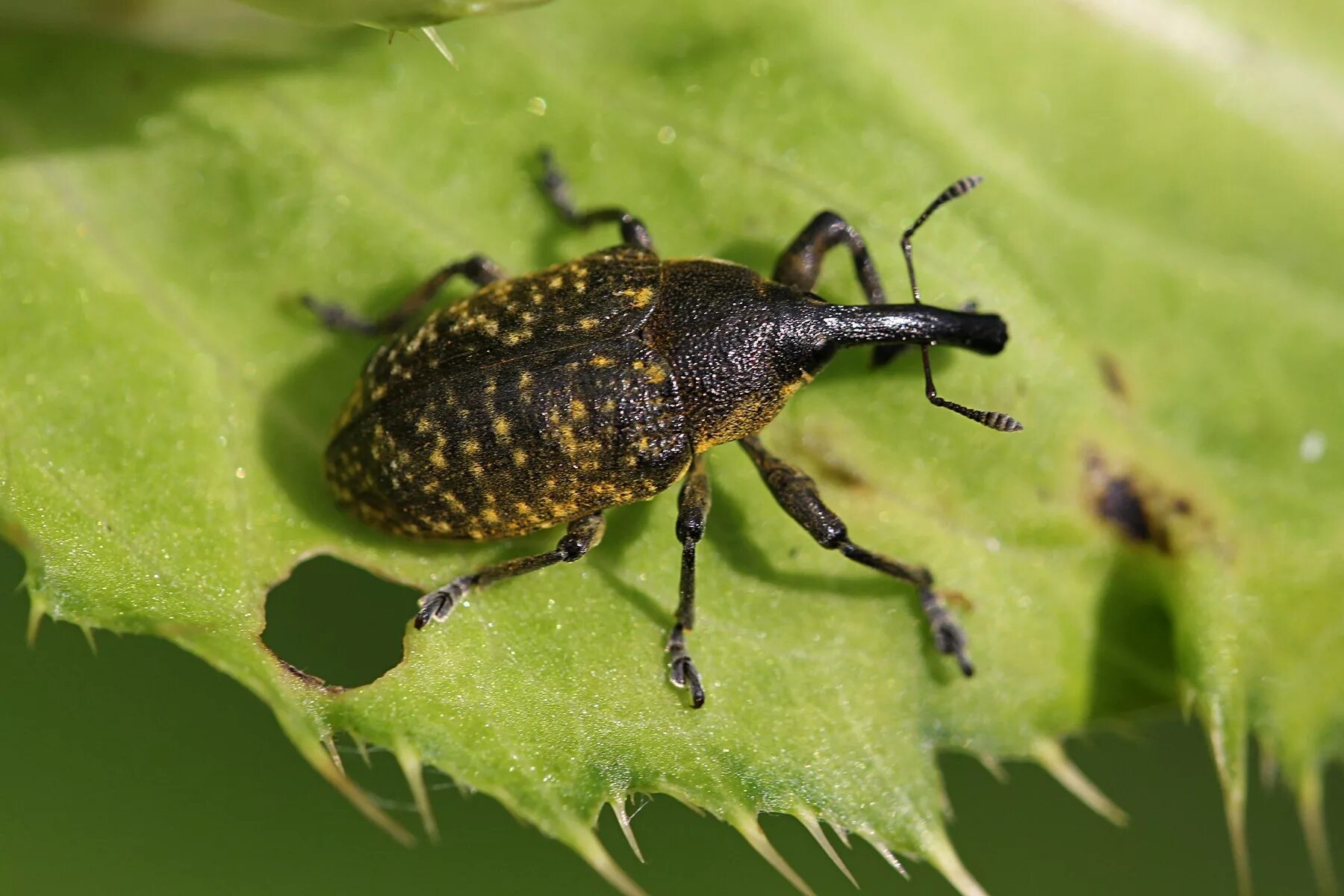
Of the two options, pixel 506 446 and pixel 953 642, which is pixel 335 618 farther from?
pixel 953 642

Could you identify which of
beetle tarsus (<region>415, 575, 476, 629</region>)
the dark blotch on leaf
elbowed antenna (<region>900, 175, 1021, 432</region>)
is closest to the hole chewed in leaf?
beetle tarsus (<region>415, 575, 476, 629</region>)

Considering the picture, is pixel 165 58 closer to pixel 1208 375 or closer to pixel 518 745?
pixel 518 745

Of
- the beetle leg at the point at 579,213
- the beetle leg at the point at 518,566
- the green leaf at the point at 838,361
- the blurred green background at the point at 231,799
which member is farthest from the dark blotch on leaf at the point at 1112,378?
the beetle leg at the point at 518,566

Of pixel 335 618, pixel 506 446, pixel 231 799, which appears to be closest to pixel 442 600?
pixel 506 446

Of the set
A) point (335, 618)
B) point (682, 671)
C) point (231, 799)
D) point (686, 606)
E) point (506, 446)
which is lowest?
point (231, 799)

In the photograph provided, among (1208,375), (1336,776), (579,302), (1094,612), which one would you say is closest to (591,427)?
(579,302)

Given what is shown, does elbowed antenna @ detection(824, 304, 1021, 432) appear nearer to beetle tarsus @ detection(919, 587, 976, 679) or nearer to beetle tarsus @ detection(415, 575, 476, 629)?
beetle tarsus @ detection(919, 587, 976, 679)
